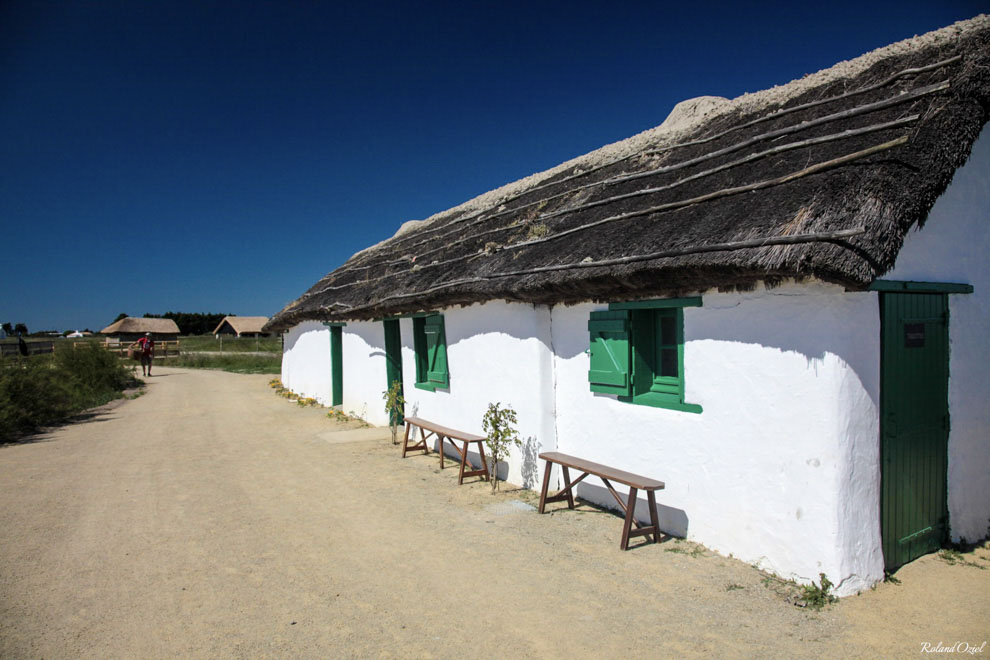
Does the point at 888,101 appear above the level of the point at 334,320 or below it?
above

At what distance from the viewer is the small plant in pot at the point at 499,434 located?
6.46 meters

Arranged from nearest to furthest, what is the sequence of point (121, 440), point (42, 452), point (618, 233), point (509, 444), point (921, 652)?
point (921, 652), point (618, 233), point (509, 444), point (42, 452), point (121, 440)

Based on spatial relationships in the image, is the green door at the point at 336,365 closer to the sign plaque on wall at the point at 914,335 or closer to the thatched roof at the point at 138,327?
the sign plaque on wall at the point at 914,335

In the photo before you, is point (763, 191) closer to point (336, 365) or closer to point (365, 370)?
→ point (365, 370)

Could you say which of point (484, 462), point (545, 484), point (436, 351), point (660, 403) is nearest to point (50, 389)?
point (436, 351)

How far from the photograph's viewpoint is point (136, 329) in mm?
47906

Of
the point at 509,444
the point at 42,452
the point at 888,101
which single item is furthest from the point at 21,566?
the point at 888,101

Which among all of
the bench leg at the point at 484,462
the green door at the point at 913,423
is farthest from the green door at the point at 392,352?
the green door at the point at 913,423

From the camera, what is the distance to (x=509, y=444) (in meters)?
6.83

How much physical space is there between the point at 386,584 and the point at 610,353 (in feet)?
9.50

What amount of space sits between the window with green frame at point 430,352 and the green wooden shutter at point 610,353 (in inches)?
130

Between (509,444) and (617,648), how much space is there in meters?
3.68

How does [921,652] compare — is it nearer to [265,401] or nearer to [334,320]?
[334,320]

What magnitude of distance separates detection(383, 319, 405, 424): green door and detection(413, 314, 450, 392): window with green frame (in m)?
1.10
